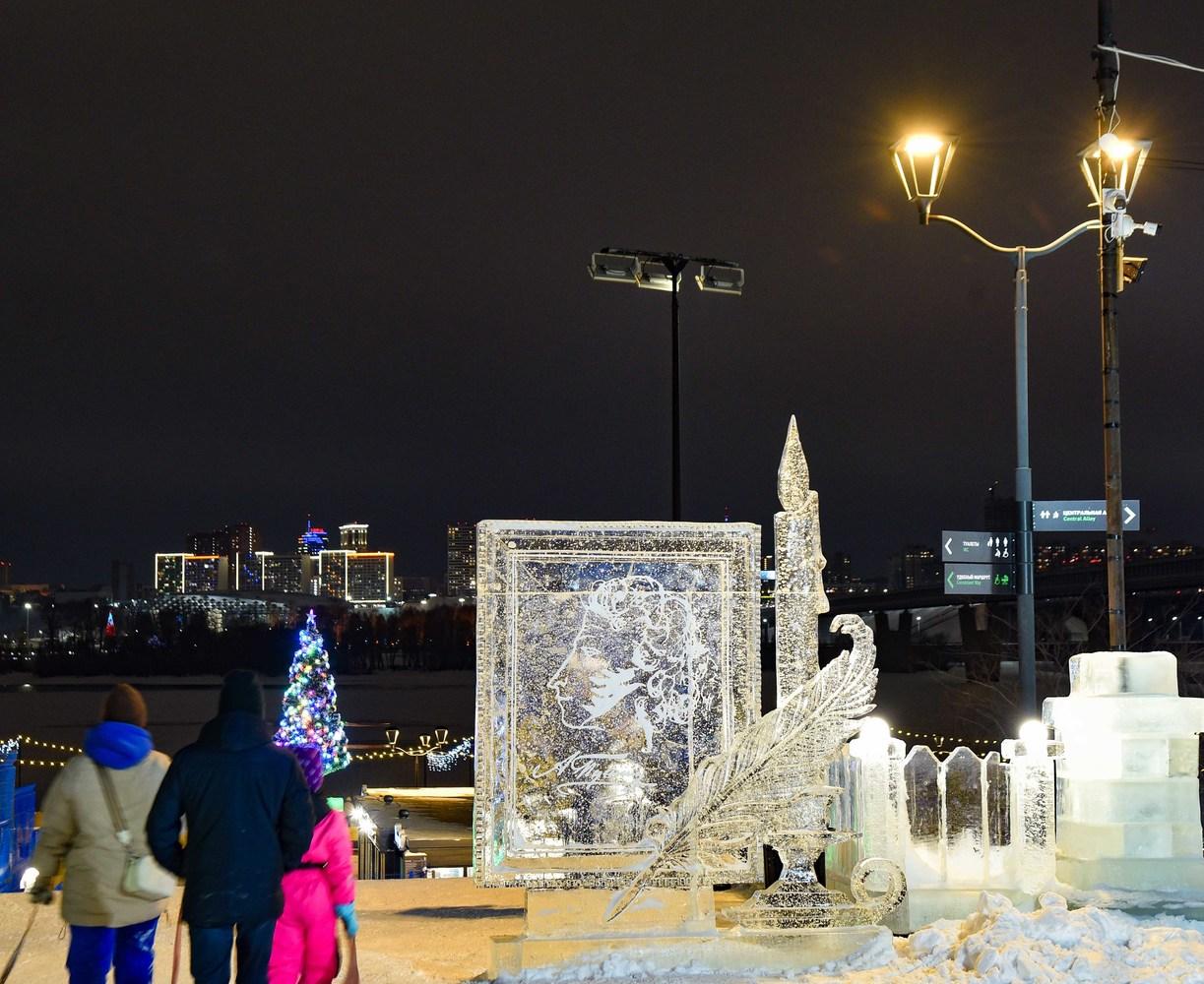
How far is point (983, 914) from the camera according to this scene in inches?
261

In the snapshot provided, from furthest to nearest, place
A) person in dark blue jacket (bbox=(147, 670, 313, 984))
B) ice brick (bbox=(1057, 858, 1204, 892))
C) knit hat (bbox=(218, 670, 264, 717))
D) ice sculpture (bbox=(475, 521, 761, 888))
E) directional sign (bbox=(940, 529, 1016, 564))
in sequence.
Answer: directional sign (bbox=(940, 529, 1016, 564))
ice brick (bbox=(1057, 858, 1204, 892))
ice sculpture (bbox=(475, 521, 761, 888))
knit hat (bbox=(218, 670, 264, 717))
person in dark blue jacket (bbox=(147, 670, 313, 984))

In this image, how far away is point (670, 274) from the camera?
16.4 metres

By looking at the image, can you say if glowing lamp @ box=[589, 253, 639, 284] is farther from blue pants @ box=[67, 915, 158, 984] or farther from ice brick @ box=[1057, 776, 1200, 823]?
blue pants @ box=[67, 915, 158, 984]

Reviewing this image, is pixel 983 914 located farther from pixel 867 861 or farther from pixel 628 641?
pixel 628 641

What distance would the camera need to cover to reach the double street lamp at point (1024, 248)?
9391 mm

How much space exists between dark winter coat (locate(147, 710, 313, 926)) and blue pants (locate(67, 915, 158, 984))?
52 centimetres

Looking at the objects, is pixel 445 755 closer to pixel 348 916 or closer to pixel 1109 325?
pixel 1109 325

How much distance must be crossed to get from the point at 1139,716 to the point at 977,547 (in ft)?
15.0

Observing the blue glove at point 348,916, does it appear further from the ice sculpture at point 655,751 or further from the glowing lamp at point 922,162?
the glowing lamp at point 922,162

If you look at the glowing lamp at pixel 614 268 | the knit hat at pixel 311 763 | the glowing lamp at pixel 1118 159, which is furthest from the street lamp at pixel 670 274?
the knit hat at pixel 311 763

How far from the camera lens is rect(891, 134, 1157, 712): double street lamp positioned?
30.8ft

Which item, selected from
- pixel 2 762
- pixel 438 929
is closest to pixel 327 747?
pixel 2 762

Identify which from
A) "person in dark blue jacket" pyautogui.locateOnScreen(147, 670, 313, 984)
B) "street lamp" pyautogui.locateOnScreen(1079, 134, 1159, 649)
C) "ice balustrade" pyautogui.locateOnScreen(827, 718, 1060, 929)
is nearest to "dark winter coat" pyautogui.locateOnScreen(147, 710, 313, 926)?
"person in dark blue jacket" pyautogui.locateOnScreen(147, 670, 313, 984)

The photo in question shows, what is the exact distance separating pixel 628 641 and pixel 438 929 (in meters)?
2.18
